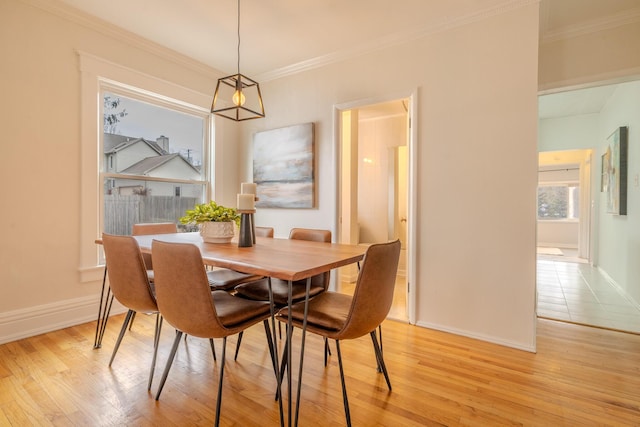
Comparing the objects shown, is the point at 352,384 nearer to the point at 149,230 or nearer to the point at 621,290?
the point at 149,230

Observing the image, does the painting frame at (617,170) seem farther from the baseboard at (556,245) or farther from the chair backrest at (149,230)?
the chair backrest at (149,230)

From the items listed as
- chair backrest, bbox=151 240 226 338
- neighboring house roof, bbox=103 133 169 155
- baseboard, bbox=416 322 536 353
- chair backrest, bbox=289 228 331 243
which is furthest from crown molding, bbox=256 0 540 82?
chair backrest, bbox=151 240 226 338

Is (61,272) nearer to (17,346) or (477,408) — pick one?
(17,346)

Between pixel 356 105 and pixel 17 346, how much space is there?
11.2 ft

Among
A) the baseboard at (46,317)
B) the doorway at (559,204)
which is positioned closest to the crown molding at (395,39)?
the baseboard at (46,317)

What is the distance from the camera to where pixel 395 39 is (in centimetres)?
296

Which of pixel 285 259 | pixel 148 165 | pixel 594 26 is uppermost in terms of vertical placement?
pixel 594 26

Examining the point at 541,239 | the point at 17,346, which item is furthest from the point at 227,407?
the point at 541,239

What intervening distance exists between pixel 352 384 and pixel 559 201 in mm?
9332

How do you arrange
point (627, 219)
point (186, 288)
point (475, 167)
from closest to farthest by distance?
point (186, 288)
point (475, 167)
point (627, 219)

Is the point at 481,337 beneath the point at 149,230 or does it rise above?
beneath

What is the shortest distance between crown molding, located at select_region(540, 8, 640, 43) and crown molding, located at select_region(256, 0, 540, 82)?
64cm

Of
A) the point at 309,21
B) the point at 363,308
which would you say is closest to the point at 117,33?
the point at 309,21

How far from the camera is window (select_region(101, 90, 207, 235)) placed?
3.09 meters
